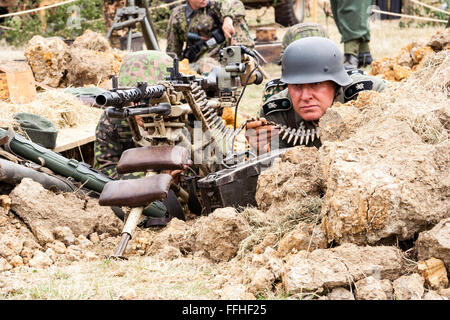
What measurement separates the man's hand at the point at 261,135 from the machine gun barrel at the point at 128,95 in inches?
35.3

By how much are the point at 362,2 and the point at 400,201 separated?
886cm

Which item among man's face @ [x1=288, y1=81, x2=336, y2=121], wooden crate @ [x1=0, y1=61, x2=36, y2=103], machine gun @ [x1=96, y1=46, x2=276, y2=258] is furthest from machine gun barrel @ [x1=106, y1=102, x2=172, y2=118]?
wooden crate @ [x1=0, y1=61, x2=36, y2=103]

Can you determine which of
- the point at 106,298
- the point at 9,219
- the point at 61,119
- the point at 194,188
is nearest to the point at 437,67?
the point at 194,188

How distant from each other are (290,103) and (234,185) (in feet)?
4.11

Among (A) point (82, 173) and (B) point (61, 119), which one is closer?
(A) point (82, 173)

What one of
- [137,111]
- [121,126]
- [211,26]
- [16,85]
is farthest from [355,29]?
[137,111]

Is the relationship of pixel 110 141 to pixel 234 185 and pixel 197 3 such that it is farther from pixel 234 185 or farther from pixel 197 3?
pixel 197 3

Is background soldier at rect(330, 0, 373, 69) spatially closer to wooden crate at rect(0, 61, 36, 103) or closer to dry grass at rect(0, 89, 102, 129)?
dry grass at rect(0, 89, 102, 129)

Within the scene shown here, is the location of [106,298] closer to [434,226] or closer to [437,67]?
[434,226]

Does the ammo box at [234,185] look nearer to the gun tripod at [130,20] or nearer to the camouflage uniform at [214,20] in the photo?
the camouflage uniform at [214,20]

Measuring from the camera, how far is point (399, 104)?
12.2ft

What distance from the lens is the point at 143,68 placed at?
527 centimetres

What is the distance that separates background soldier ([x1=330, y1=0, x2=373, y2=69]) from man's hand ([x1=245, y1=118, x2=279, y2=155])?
6507 mm

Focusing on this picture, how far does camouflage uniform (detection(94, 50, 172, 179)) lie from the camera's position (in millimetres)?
5273
